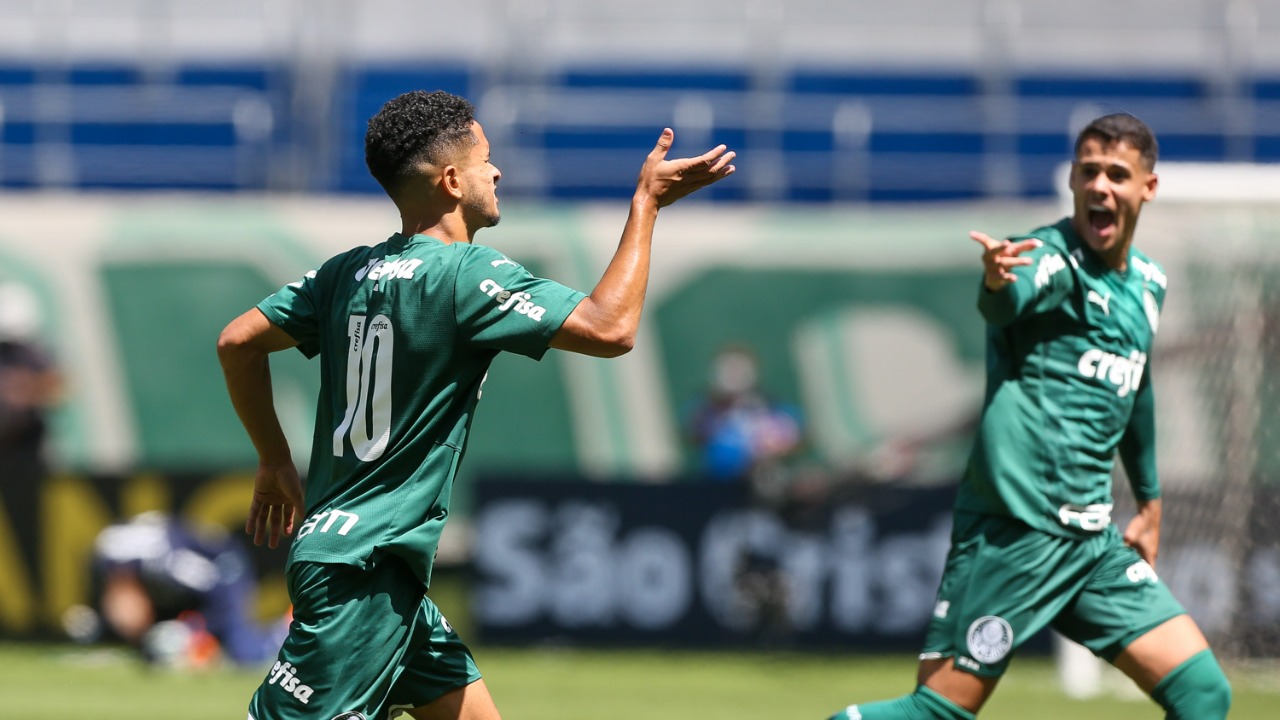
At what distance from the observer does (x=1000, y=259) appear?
5.17 meters

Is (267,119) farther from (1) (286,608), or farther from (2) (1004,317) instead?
(2) (1004,317)

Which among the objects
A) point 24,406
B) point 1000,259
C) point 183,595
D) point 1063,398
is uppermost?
point 1000,259

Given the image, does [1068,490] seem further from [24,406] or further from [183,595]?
[24,406]

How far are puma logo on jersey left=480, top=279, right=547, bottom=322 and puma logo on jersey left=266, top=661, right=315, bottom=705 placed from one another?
41.2 inches

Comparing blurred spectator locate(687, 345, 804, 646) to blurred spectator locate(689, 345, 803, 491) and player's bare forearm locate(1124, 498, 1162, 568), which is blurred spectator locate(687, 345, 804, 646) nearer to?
blurred spectator locate(689, 345, 803, 491)

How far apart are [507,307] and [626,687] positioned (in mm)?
6853

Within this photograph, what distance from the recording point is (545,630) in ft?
40.5

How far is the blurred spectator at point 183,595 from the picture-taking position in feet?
38.0

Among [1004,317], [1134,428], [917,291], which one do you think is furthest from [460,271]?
[917,291]

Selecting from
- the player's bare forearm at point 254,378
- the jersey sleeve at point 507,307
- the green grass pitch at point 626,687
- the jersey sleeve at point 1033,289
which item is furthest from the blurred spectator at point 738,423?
the jersey sleeve at point 507,307

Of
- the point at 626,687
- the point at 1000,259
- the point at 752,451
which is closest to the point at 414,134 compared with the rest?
the point at 1000,259

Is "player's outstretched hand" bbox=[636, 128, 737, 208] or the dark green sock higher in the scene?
"player's outstretched hand" bbox=[636, 128, 737, 208]

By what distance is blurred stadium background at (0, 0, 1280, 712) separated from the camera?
1217 cm

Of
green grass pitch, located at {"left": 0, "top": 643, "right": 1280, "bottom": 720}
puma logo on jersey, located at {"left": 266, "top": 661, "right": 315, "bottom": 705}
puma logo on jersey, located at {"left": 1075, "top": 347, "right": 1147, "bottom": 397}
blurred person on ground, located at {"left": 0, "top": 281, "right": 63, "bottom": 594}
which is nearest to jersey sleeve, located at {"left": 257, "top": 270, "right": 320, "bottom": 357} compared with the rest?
puma logo on jersey, located at {"left": 266, "top": 661, "right": 315, "bottom": 705}
